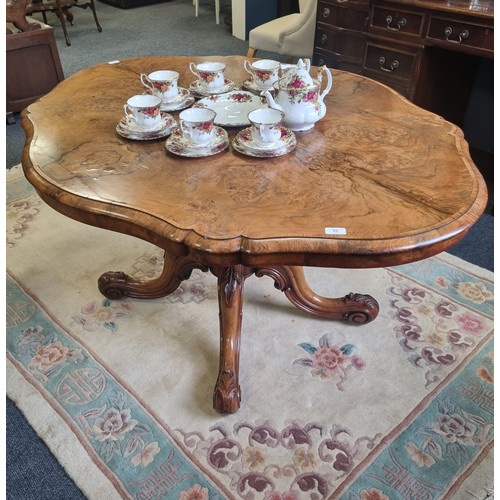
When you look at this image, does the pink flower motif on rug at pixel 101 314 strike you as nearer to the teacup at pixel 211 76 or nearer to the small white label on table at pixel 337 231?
the teacup at pixel 211 76

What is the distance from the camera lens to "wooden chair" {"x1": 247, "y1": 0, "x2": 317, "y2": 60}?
2.54 m

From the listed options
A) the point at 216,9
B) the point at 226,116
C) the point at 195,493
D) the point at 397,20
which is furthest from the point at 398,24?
the point at 216,9

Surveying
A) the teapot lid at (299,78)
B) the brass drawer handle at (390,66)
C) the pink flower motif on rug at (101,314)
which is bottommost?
the pink flower motif on rug at (101,314)

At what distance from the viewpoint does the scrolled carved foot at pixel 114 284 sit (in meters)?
1.50

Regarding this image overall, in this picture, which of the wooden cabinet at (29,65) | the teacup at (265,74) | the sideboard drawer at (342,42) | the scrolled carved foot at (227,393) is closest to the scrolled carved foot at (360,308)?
the scrolled carved foot at (227,393)

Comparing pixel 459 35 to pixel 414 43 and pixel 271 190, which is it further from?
pixel 271 190

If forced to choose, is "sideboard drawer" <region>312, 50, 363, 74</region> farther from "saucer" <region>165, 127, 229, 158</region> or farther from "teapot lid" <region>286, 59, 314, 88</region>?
"saucer" <region>165, 127, 229, 158</region>

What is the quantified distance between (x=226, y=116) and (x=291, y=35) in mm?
1675

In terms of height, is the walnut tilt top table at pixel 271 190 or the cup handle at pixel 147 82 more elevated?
the cup handle at pixel 147 82

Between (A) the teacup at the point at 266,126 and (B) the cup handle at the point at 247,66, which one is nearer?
(A) the teacup at the point at 266,126

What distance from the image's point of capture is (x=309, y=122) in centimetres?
112

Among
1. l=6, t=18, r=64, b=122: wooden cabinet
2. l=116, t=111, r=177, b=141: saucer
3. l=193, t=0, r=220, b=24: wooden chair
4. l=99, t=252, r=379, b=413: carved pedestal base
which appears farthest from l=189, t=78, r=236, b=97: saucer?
l=193, t=0, r=220, b=24: wooden chair

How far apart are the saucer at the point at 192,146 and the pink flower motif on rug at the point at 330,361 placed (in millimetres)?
633

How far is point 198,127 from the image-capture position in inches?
40.3
